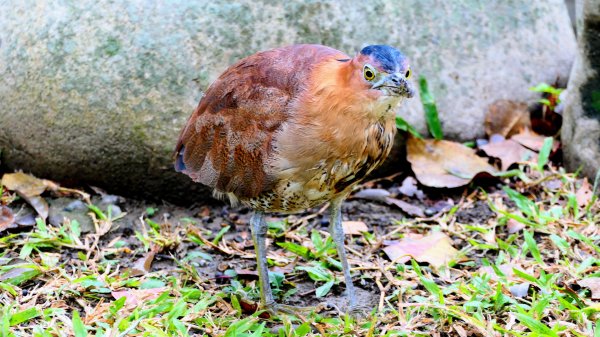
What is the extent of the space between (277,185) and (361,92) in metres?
0.67

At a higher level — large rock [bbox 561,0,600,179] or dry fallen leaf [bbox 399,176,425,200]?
large rock [bbox 561,0,600,179]

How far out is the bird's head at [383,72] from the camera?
357 centimetres

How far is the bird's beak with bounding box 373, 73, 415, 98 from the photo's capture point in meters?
3.55

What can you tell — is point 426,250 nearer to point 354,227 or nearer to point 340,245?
point 354,227

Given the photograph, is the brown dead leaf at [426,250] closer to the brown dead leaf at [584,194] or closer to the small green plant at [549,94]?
the brown dead leaf at [584,194]

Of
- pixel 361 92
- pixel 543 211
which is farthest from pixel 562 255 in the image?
pixel 361 92

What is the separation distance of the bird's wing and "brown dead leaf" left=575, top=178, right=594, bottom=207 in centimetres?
215

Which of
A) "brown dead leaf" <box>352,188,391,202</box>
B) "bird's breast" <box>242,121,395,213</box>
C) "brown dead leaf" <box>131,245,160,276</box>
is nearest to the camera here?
"bird's breast" <box>242,121,395,213</box>

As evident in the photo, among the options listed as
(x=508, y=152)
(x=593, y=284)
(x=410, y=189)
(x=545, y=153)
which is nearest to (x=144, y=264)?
(x=410, y=189)

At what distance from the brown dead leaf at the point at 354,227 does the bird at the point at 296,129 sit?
74 centimetres

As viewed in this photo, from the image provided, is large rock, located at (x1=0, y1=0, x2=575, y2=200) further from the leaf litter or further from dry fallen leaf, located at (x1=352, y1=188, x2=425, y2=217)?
dry fallen leaf, located at (x1=352, y1=188, x2=425, y2=217)

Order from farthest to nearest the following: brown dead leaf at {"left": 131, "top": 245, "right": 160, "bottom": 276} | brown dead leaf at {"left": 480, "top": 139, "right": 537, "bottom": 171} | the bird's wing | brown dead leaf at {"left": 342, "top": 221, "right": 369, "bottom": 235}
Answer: brown dead leaf at {"left": 480, "top": 139, "right": 537, "bottom": 171} → brown dead leaf at {"left": 342, "top": 221, "right": 369, "bottom": 235} → brown dead leaf at {"left": 131, "top": 245, "right": 160, "bottom": 276} → the bird's wing

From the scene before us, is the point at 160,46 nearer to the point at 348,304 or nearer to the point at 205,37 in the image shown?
the point at 205,37

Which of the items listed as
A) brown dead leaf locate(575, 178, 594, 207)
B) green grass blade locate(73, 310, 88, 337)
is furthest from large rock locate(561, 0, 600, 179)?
green grass blade locate(73, 310, 88, 337)
